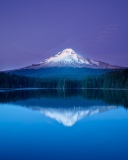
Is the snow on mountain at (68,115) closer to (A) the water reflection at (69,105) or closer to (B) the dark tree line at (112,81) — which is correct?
(A) the water reflection at (69,105)

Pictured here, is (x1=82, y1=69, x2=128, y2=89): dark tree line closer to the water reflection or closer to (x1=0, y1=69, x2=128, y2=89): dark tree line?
(x1=0, y1=69, x2=128, y2=89): dark tree line

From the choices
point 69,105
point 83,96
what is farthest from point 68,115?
point 83,96

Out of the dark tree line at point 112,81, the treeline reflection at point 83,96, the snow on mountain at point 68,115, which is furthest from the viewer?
the dark tree line at point 112,81

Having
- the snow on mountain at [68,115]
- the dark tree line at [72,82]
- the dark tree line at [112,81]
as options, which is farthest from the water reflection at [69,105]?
the dark tree line at [72,82]

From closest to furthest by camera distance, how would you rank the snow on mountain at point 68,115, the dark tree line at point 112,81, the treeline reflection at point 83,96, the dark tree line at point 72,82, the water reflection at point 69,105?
the snow on mountain at point 68,115
the water reflection at point 69,105
the treeline reflection at point 83,96
the dark tree line at point 112,81
the dark tree line at point 72,82

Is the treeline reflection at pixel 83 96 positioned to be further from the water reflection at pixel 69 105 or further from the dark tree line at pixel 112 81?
the dark tree line at pixel 112 81

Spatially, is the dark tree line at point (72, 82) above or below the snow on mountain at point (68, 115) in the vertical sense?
above

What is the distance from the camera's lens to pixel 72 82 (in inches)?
4985

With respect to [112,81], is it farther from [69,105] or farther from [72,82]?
[69,105]

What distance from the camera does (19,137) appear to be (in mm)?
13812

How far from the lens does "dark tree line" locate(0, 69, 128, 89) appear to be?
88550 millimetres

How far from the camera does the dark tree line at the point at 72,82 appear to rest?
88550mm

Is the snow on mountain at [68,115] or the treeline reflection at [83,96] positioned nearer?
the snow on mountain at [68,115]

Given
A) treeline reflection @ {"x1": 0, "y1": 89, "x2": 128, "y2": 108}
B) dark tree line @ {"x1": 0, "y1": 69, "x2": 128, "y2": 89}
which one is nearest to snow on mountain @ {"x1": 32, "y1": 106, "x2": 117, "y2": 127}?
treeline reflection @ {"x1": 0, "y1": 89, "x2": 128, "y2": 108}
